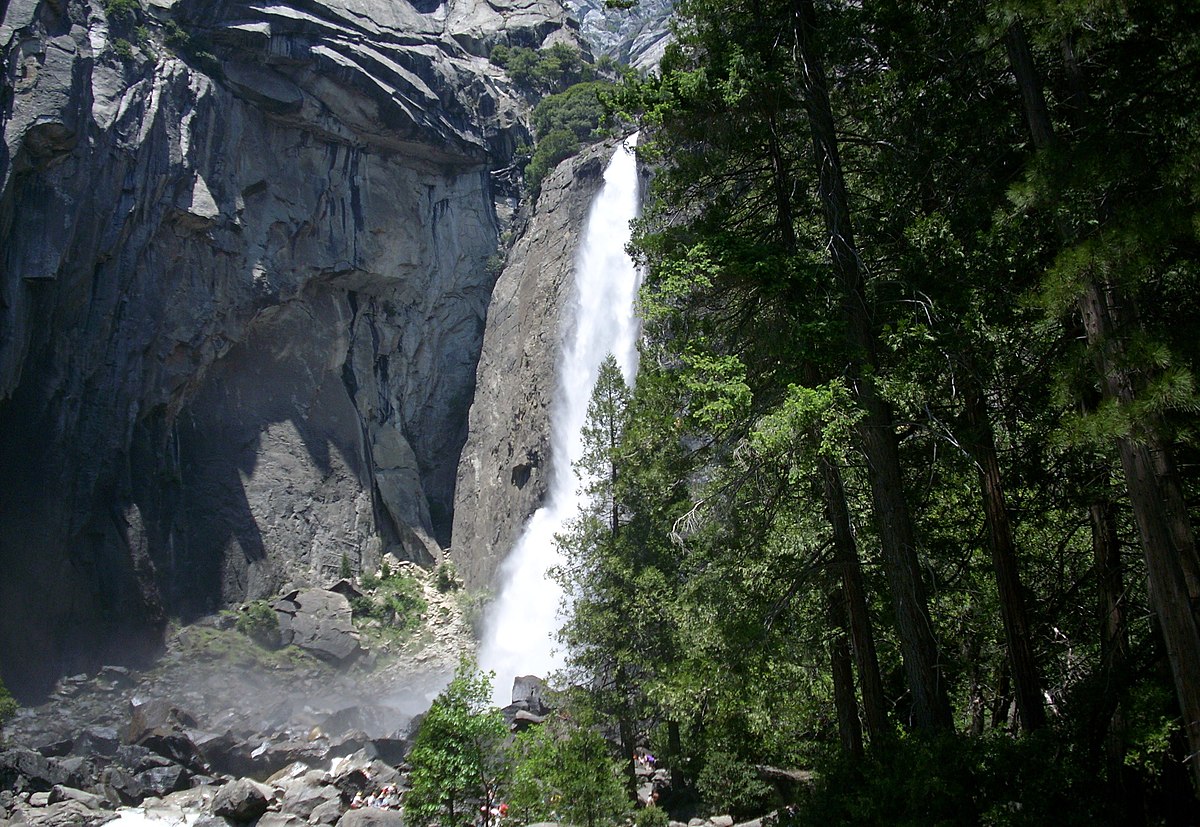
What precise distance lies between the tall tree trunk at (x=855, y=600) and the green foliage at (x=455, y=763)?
7.14 meters

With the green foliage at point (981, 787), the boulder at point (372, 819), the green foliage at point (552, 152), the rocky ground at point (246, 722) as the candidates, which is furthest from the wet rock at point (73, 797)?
the green foliage at point (552, 152)

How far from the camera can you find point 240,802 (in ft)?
64.4

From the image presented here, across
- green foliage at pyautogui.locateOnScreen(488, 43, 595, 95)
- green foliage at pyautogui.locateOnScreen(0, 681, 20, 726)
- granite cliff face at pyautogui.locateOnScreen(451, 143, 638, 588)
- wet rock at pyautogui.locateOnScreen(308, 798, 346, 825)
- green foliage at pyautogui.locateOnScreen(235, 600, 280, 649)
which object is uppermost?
green foliage at pyautogui.locateOnScreen(488, 43, 595, 95)

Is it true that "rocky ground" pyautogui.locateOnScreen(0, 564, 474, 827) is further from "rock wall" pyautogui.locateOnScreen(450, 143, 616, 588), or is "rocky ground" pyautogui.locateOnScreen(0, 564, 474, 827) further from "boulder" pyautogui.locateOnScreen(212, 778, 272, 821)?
"rock wall" pyautogui.locateOnScreen(450, 143, 616, 588)

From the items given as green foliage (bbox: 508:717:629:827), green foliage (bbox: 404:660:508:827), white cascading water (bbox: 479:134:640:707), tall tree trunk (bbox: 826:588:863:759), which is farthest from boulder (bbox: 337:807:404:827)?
white cascading water (bbox: 479:134:640:707)

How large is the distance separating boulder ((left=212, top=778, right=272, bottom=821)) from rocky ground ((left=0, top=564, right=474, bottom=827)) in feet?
0.09

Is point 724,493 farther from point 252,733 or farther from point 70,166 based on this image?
point 70,166

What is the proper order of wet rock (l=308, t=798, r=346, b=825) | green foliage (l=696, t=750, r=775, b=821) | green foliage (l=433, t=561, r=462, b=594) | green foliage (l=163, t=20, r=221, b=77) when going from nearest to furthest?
green foliage (l=696, t=750, r=775, b=821) < wet rock (l=308, t=798, r=346, b=825) < green foliage (l=163, t=20, r=221, b=77) < green foliage (l=433, t=561, r=462, b=594)

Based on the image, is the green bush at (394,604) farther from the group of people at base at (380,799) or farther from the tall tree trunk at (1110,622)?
the tall tree trunk at (1110,622)

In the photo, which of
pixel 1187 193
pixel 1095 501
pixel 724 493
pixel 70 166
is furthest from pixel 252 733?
pixel 1187 193

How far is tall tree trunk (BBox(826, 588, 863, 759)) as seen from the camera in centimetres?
839

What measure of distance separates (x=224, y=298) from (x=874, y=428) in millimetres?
35982

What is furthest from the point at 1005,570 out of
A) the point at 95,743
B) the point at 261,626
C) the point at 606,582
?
the point at 261,626

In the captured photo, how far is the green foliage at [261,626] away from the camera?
112ft
